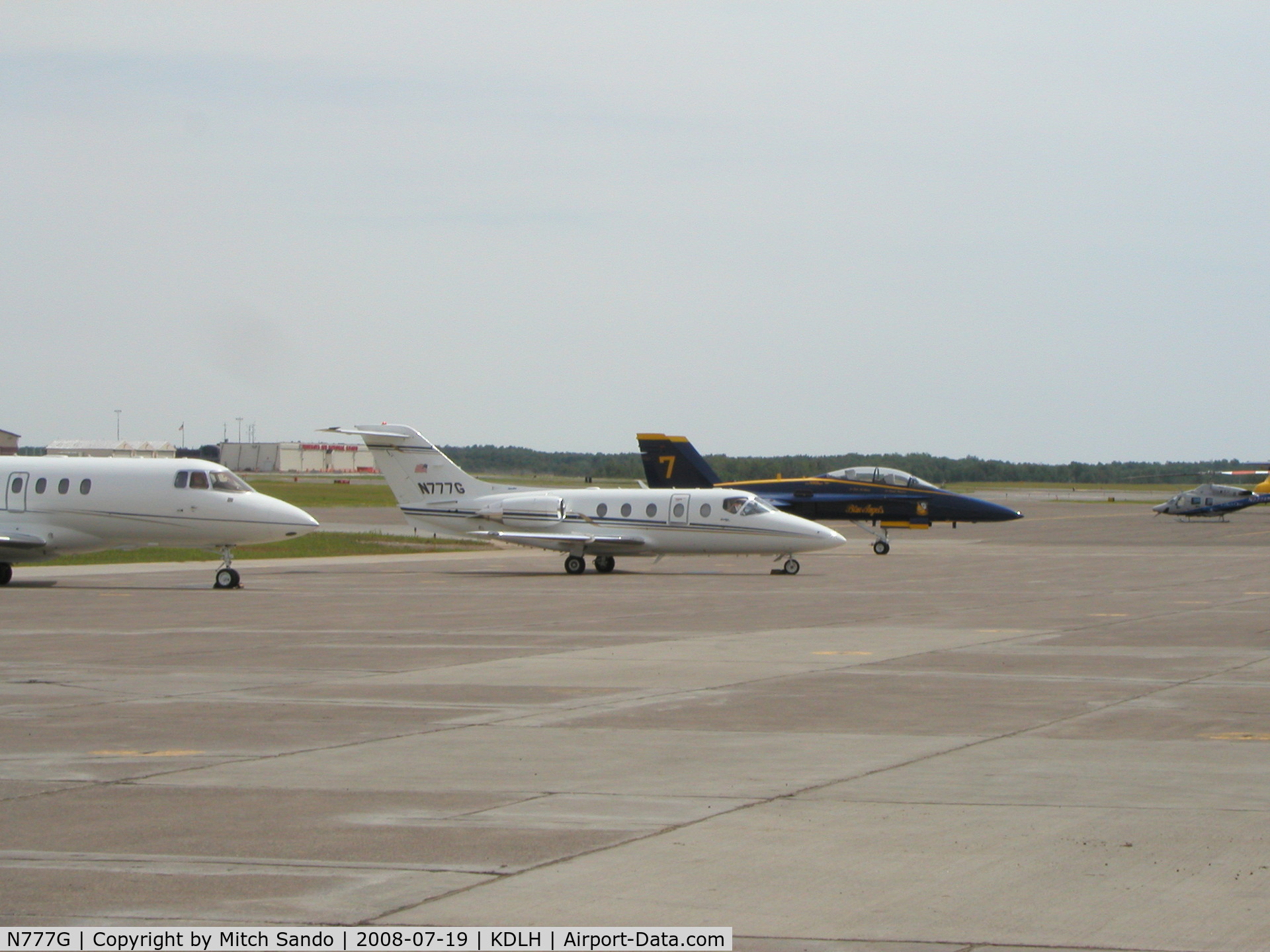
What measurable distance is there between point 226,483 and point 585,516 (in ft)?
32.2

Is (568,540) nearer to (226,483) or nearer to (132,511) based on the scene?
(226,483)

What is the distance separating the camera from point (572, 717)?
528 inches

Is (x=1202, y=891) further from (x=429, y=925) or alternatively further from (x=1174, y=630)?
(x=1174, y=630)

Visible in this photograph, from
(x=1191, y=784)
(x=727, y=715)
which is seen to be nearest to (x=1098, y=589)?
(x=727, y=715)

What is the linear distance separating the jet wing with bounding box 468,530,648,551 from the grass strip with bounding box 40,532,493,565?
6.57 meters

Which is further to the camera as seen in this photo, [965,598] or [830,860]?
[965,598]

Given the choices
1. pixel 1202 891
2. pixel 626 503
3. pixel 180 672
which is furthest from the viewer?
→ pixel 626 503

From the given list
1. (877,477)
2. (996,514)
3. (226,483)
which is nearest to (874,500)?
(877,477)

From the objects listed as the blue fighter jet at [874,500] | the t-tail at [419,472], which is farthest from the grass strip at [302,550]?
the blue fighter jet at [874,500]

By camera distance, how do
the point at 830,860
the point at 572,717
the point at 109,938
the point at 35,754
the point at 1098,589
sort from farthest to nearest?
the point at 1098,589, the point at 572,717, the point at 35,754, the point at 830,860, the point at 109,938

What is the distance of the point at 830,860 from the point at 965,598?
70.5 ft

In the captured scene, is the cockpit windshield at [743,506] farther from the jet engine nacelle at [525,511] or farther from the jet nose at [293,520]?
the jet nose at [293,520]

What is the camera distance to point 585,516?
3841cm

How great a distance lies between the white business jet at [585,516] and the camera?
120 ft
